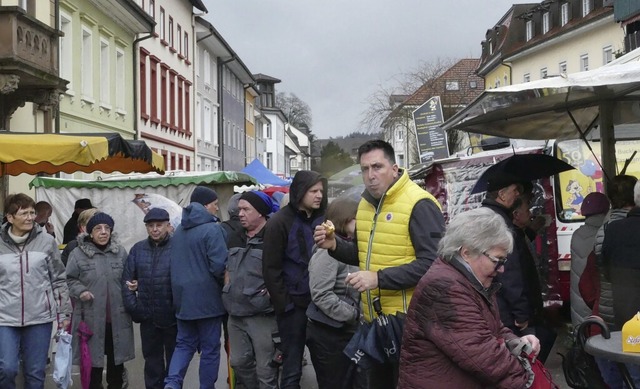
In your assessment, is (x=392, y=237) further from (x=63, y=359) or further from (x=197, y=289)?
(x=63, y=359)

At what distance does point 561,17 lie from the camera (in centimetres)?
4753

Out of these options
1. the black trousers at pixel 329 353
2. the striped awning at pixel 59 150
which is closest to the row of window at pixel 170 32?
the striped awning at pixel 59 150

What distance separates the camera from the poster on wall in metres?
30.1

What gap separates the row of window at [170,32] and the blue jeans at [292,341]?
2857cm

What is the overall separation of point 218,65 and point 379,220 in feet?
163

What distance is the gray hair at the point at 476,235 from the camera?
404 centimetres

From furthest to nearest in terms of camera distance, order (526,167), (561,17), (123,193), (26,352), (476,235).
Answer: (561,17)
(123,193)
(26,352)
(526,167)
(476,235)

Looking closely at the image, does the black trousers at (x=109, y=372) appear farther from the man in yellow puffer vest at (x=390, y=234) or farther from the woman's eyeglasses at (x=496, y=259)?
the woman's eyeglasses at (x=496, y=259)

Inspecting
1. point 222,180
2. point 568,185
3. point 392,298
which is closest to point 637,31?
point 222,180

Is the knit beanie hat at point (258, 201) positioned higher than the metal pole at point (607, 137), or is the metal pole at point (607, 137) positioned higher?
the metal pole at point (607, 137)

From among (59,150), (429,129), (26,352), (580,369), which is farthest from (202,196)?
(429,129)

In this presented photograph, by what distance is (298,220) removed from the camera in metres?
7.29

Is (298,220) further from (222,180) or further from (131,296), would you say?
(222,180)

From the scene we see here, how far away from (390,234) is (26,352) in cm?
372
